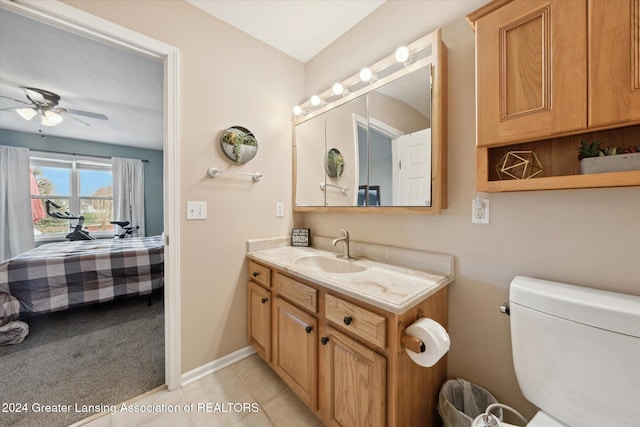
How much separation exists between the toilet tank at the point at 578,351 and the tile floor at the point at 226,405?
1053 mm

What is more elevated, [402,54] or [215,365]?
[402,54]

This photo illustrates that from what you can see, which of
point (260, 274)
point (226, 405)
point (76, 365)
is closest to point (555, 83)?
point (260, 274)

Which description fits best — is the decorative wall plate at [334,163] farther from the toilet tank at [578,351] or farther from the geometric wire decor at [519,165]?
the toilet tank at [578,351]

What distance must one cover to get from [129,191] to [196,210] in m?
4.47

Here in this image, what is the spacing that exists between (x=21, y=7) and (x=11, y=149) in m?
4.43

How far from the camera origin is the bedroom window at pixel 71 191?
4.11 m

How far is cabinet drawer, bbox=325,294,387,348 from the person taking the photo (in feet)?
2.93

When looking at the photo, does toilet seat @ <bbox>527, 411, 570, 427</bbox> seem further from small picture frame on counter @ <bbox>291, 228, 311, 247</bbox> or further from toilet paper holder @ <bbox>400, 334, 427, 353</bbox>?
small picture frame on counter @ <bbox>291, 228, 311, 247</bbox>

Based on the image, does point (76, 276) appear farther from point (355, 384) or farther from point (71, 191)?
point (71, 191)

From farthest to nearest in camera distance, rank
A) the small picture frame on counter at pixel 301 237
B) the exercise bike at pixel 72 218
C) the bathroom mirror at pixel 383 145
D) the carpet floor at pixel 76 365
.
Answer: the exercise bike at pixel 72 218 < the small picture frame on counter at pixel 301 237 < the carpet floor at pixel 76 365 < the bathroom mirror at pixel 383 145

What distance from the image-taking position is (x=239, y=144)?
169cm

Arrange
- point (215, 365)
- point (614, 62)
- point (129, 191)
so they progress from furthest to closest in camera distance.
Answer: point (129, 191) < point (215, 365) < point (614, 62)

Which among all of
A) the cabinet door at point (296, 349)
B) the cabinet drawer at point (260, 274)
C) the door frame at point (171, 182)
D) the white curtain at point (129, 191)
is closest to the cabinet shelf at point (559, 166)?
the cabinet door at point (296, 349)

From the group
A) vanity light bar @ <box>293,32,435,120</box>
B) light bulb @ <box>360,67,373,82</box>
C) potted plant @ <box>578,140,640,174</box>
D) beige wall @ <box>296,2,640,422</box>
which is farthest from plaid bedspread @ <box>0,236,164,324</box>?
potted plant @ <box>578,140,640,174</box>
